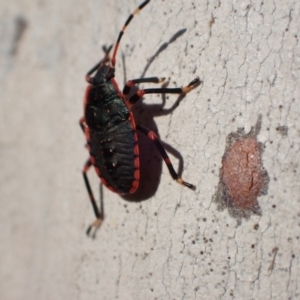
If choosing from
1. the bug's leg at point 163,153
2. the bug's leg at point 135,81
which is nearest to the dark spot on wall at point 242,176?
the bug's leg at point 163,153

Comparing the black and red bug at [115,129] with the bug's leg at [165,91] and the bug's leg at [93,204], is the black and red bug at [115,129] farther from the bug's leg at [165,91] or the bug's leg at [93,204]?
the bug's leg at [93,204]

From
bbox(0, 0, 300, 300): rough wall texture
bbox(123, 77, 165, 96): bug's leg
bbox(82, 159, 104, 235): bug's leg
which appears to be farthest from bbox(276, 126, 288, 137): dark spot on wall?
bbox(82, 159, 104, 235): bug's leg

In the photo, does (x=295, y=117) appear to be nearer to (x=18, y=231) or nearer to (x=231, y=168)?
(x=231, y=168)

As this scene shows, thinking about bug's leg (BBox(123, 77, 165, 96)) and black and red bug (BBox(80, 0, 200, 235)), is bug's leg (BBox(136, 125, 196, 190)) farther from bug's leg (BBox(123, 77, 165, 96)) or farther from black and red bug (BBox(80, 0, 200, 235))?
bug's leg (BBox(123, 77, 165, 96))

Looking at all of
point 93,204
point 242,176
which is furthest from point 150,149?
point 242,176

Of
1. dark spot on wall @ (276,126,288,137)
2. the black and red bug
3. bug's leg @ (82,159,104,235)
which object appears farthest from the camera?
bug's leg @ (82,159,104,235)

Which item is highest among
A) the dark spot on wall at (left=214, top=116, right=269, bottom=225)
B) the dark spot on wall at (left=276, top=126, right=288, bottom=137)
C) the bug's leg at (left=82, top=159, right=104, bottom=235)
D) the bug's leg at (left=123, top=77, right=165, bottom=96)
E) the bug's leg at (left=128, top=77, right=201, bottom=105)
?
the bug's leg at (left=123, top=77, right=165, bottom=96)

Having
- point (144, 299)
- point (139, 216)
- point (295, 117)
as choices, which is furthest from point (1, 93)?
point (295, 117)
